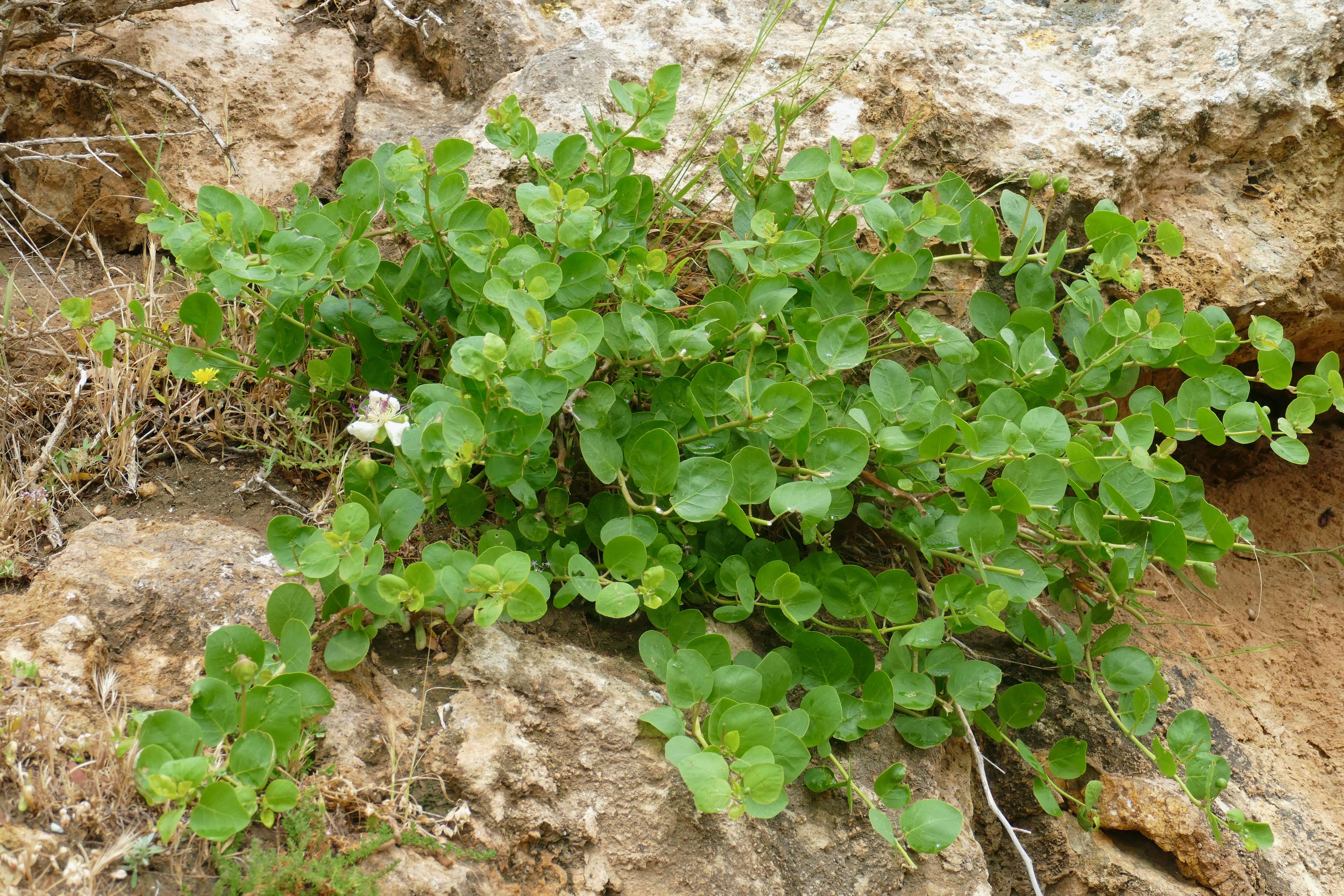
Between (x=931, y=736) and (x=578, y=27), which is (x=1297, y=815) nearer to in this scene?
(x=931, y=736)

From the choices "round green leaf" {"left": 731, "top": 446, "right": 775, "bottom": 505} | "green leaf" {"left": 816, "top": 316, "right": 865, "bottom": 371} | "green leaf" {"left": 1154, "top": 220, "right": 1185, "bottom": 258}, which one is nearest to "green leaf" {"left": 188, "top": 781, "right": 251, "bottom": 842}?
"round green leaf" {"left": 731, "top": 446, "right": 775, "bottom": 505}

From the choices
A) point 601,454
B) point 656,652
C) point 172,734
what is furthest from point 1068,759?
point 172,734

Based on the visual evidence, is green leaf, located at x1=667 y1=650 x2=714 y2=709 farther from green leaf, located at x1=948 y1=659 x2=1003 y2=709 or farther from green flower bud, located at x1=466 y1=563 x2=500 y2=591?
green leaf, located at x1=948 y1=659 x2=1003 y2=709

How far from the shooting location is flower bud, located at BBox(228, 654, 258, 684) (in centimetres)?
125

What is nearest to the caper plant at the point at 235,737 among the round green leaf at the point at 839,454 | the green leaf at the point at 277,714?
the green leaf at the point at 277,714

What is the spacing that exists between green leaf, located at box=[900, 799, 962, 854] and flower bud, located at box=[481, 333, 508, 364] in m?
1.08

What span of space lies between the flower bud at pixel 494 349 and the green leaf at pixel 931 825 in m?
1.08

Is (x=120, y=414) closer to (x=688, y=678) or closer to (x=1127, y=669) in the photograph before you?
(x=688, y=678)

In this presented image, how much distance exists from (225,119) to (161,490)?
1.08 meters

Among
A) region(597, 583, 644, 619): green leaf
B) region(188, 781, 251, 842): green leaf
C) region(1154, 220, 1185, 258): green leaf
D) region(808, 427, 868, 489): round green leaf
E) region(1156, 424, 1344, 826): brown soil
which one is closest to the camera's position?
region(188, 781, 251, 842): green leaf

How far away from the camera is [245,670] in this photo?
4.09 ft

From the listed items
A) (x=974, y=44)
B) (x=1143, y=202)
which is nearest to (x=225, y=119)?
(x=974, y=44)

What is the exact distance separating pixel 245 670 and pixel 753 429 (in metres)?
0.94

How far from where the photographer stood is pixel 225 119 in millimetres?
2400
